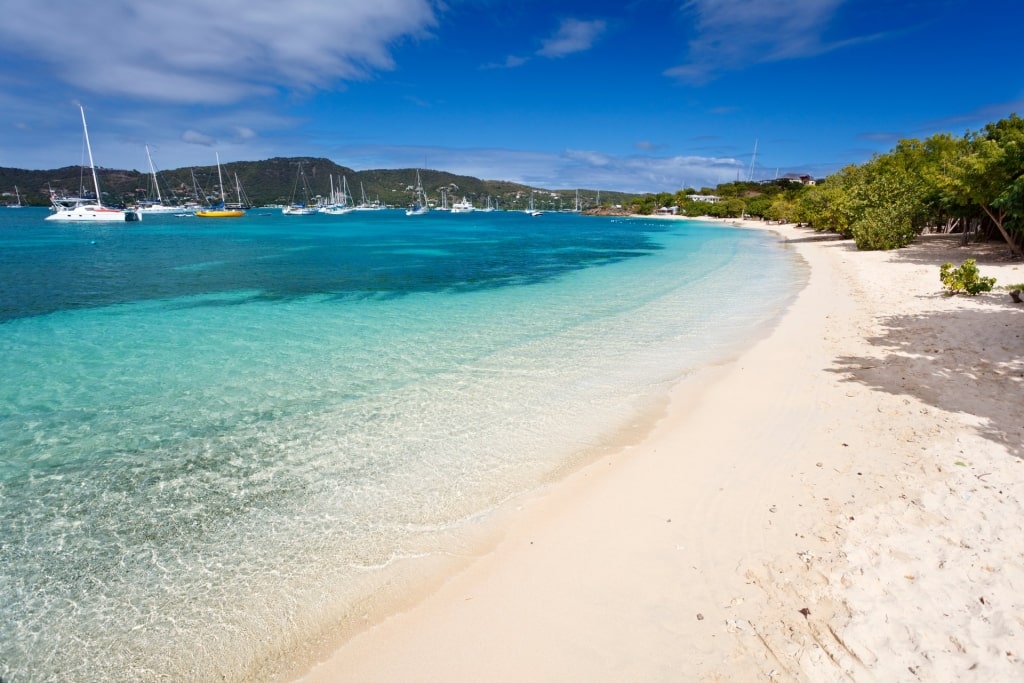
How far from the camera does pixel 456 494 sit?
6.50 m

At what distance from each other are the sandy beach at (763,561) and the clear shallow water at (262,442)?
89 cm

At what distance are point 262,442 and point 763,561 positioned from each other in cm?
748

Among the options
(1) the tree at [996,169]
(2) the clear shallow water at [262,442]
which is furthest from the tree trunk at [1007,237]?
(2) the clear shallow water at [262,442]

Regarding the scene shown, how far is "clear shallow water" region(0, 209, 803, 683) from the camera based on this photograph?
15.1 ft

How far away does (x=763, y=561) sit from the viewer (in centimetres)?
488

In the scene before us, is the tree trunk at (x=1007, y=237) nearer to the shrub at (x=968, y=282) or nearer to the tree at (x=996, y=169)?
the tree at (x=996, y=169)

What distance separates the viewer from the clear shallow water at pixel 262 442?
4.61 metres

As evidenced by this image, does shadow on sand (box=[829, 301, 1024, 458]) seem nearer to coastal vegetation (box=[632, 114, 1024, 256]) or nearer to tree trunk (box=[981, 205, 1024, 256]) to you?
coastal vegetation (box=[632, 114, 1024, 256])

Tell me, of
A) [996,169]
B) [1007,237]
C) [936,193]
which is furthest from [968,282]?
[936,193]

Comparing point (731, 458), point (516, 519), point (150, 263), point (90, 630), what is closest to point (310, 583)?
point (90, 630)

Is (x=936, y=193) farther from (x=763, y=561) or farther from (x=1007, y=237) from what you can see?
(x=763, y=561)

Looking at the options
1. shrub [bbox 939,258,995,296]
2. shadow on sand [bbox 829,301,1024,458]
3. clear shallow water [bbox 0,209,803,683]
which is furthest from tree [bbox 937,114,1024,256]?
clear shallow water [bbox 0,209,803,683]

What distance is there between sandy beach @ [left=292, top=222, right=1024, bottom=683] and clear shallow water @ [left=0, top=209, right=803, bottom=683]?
0.89m

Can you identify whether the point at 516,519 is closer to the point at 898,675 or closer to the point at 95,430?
the point at 898,675
